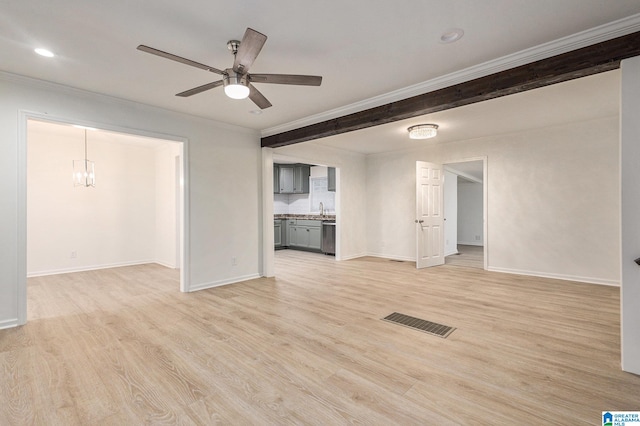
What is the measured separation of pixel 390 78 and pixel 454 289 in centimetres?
310

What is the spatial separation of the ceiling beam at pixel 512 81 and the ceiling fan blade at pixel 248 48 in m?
1.94

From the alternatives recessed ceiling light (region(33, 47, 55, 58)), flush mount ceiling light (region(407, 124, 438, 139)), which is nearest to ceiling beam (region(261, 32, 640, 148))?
flush mount ceiling light (region(407, 124, 438, 139))

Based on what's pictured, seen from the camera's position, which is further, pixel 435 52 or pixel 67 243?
pixel 67 243

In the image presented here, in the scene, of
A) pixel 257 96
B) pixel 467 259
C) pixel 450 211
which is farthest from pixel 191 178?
pixel 450 211

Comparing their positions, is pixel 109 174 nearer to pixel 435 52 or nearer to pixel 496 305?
pixel 435 52

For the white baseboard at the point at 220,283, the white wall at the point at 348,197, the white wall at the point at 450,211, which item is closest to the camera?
the white baseboard at the point at 220,283

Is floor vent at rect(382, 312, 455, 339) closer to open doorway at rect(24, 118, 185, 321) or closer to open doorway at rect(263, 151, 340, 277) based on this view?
open doorway at rect(24, 118, 185, 321)

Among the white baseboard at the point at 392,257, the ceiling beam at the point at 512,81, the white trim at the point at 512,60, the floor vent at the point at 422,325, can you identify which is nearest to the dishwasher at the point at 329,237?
the white baseboard at the point at 392,257

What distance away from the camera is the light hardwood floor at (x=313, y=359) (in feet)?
5.86

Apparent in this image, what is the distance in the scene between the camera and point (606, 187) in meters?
4.54

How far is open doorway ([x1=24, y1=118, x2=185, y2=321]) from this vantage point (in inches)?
211

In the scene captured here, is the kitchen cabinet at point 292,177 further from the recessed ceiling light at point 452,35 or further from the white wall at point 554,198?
the recessed ceiling light at point 452,35

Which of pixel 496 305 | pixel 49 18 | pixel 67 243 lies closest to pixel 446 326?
pixel 496 305

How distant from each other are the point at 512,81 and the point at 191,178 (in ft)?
13.5
